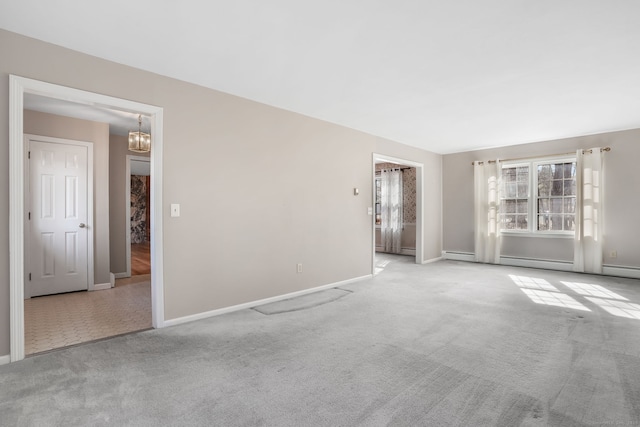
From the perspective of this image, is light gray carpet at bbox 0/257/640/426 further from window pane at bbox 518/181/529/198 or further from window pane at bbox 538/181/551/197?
window pane at bbox 518/181/529/198

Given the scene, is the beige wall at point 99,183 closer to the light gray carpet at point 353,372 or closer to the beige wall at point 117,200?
the beige wall at point 117,200

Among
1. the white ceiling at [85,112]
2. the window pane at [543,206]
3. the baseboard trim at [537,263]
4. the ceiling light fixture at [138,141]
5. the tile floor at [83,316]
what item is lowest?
the tile floor at [83,316]

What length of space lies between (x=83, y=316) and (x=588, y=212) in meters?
7.66

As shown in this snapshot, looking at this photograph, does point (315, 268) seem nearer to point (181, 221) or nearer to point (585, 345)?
point (181, 221)

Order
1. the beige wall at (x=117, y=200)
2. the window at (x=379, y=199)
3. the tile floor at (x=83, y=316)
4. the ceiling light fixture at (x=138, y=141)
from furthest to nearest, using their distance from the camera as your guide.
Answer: the window at (x=379, y=199) → the beige wall at (x=117, y=200) → the ceiling light fixture at (x=138, y=141) → the tile floor at (x=83, y=316)

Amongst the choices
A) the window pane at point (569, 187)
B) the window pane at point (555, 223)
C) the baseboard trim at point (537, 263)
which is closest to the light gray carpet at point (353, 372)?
the baseboard trim at point (537, 263)

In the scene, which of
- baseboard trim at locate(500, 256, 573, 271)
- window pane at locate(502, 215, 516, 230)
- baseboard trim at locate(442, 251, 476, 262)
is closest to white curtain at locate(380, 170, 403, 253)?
baseboard trim at locate(442, 251, 476, 262)

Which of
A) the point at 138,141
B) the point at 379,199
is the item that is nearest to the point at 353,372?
the point at 138,141

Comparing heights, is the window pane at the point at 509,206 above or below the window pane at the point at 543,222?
above

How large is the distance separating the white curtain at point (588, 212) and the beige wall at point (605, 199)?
0.16 m

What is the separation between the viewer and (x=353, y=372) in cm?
236

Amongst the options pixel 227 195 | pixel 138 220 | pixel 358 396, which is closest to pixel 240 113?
pixel 227 195

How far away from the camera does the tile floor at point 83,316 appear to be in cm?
302

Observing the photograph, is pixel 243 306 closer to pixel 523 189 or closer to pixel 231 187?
pixel 231 187
